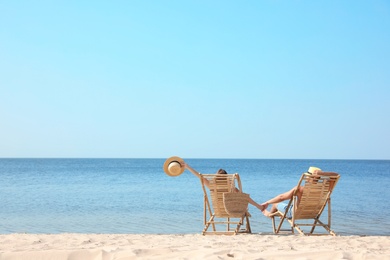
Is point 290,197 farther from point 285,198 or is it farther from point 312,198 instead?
point 312,198

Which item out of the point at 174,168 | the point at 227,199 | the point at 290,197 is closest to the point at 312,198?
the point at 290,197

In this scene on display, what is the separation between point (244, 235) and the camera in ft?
21.5

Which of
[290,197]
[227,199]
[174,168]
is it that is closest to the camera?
[227,199]

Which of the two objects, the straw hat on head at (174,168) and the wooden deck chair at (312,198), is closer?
the wooden deck chair at (312,198)

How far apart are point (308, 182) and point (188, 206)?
5.94m

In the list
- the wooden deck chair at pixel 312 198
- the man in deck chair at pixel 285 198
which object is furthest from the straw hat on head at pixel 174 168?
the wooden deck chair at pixel 312 198

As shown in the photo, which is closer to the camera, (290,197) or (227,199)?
(227,199)

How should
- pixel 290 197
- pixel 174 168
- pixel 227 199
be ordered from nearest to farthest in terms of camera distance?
1. pixel 227 199
2. pixel 290 197
3. pixel 174 168

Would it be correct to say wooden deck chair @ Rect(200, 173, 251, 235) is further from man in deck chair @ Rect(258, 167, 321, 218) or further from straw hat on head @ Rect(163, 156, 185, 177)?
man in deck chair @ Rect(258, 167, 321, 218)

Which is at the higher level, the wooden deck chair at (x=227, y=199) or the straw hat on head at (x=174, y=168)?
the straw hat on head at (x=174, y=168)

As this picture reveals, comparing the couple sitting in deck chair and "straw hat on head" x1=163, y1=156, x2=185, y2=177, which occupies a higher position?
"straw hat on head" x1=163, y1=156, x2=185, y2=177

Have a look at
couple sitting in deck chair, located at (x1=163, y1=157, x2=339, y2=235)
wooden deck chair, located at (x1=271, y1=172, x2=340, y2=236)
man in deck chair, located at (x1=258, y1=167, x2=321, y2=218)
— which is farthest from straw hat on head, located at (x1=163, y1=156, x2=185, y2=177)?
wooden deck chair, located at (x1=271, y1=172, x2=340, y2=236)

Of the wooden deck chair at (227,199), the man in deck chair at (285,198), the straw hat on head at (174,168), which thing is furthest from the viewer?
the straw hat on head at (174,168)

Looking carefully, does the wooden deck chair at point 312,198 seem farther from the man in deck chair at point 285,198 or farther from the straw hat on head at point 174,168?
the straw hat on head at point 174,168
